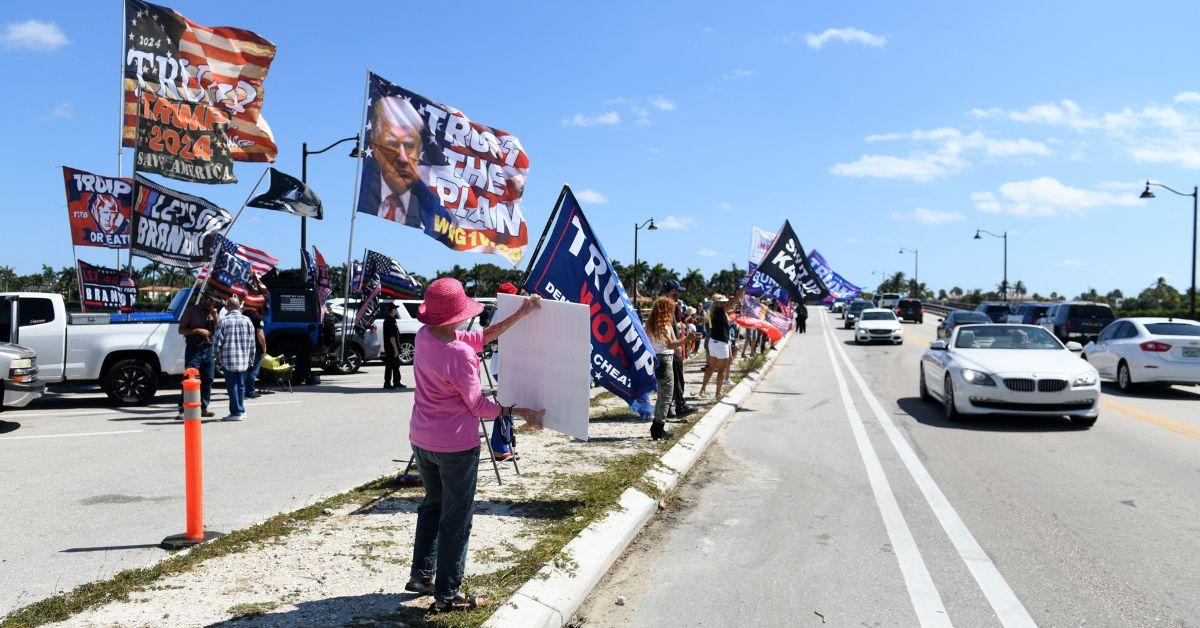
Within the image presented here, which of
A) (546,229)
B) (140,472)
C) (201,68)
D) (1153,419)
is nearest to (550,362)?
(546,229)

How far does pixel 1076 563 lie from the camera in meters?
5.00

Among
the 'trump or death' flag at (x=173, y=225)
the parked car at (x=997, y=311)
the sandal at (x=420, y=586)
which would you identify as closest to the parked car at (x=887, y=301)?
the parked car at (x=997, y=311)

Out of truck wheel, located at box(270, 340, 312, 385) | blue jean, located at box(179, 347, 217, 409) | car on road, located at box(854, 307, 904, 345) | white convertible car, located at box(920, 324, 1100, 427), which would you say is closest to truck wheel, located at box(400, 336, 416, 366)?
truck wheel, located at box(270, 340, 312, 385)

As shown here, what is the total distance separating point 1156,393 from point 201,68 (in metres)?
19.3

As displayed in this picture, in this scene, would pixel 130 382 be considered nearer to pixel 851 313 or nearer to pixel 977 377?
pixel 977 377

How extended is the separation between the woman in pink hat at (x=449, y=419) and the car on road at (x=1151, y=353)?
47.9ft

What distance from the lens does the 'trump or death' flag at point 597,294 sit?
6742mm

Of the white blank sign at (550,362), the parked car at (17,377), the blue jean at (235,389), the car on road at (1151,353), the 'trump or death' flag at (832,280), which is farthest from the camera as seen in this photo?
the 'trump or death' flag at (832,280)

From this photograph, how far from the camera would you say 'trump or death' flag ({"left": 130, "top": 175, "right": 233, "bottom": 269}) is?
15.1 m

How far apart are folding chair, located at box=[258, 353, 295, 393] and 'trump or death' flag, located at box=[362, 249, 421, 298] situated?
8.64 ft

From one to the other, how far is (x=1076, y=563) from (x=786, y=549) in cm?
177

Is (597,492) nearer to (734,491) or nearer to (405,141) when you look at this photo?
(734,491)

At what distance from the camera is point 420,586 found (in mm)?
4250

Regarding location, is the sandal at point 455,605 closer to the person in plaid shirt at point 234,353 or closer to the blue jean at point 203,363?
the person in plaid shirt at point 234,353
